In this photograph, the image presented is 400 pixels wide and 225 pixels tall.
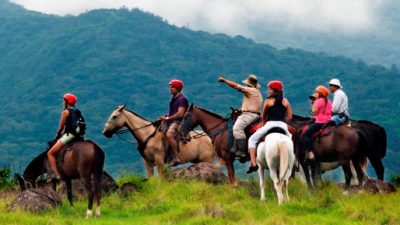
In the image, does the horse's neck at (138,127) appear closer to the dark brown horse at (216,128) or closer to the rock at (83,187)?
the dark brown horse at (216,128)

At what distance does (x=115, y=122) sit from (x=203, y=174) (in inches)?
157

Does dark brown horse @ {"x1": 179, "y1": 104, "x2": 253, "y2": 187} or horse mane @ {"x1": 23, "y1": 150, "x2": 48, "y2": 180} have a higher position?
dark brown horse @ {"x1": 179, "y1": 104, "x2": 253, "y2": 187}

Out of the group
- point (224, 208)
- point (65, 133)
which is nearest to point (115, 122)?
point (65, 133)

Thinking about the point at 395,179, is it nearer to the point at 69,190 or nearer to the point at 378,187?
the point at 378,187

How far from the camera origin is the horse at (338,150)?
19.9 metres

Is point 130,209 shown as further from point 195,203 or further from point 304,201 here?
point 304,201

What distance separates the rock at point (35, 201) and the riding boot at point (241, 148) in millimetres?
5120

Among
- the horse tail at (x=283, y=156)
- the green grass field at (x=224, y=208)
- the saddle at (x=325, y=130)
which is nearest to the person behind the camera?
the green grass field at (x=224, y=208)

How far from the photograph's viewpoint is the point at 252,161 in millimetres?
18984

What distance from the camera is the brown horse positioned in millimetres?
20875

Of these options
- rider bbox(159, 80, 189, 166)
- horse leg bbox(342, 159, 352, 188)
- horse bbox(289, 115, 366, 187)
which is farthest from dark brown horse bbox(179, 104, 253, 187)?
horse leg bbox(342, 159, 352, 188)

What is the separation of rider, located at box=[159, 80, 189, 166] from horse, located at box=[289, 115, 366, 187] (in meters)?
3.80

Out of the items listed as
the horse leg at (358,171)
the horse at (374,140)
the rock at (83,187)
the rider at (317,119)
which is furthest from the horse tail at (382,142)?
the rock at (83,187)

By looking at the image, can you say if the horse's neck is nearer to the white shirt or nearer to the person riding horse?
the person riding horse
